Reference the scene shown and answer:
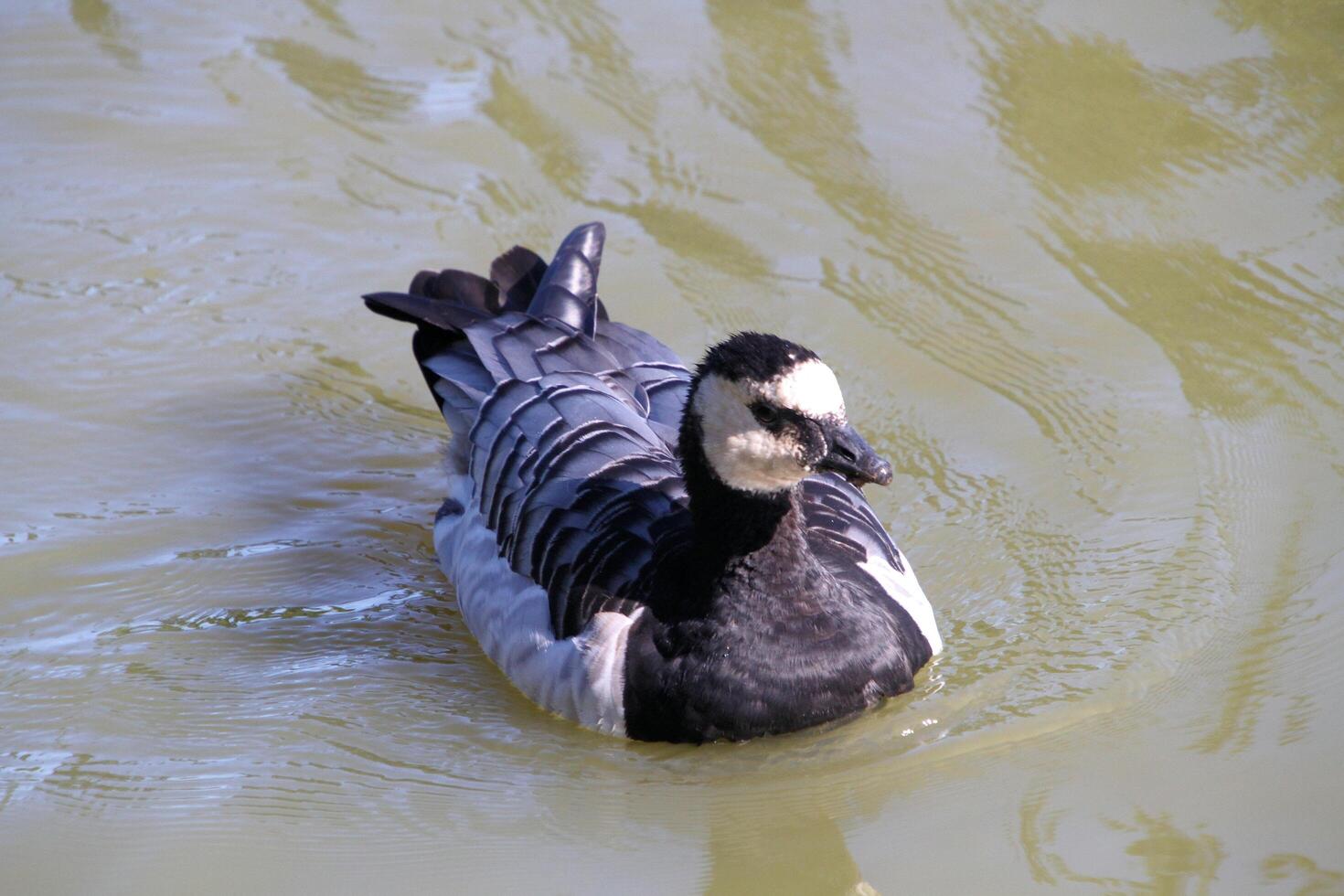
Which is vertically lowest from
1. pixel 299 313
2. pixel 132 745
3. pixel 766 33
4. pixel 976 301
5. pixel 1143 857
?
pixel 132 745

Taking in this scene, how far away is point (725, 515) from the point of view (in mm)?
5473

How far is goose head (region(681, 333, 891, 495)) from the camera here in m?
5.19

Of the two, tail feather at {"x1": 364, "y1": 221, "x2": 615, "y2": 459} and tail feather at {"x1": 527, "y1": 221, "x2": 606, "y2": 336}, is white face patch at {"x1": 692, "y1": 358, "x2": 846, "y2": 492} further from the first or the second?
tail feather at {"x1": 527, "y1": 221, "x2": 606, "y2": 336}

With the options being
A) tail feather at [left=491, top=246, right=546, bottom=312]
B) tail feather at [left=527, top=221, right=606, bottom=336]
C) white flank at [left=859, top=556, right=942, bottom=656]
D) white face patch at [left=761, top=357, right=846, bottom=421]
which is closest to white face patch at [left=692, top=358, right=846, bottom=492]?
white face patch at [left=761, top=357, right=846, bottom=421]

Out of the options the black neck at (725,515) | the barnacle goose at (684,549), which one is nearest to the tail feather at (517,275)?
the barnacle goose at (684,549)

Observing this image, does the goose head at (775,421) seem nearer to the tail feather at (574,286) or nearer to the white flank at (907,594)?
the white flank at (907,594)

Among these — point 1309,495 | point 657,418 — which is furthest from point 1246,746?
point 657,418

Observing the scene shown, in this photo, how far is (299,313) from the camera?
27.9 feet

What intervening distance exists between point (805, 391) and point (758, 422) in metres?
0.21

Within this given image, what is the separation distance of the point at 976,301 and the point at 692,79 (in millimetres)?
2807

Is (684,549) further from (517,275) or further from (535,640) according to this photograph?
(517,275)

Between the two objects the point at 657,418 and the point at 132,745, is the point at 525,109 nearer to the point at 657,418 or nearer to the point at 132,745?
the point at 657,418

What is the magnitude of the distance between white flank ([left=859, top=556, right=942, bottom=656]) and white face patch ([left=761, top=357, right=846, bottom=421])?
931 millimetres

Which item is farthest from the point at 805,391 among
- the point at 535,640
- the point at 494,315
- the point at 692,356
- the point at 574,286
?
the point at 692,356
